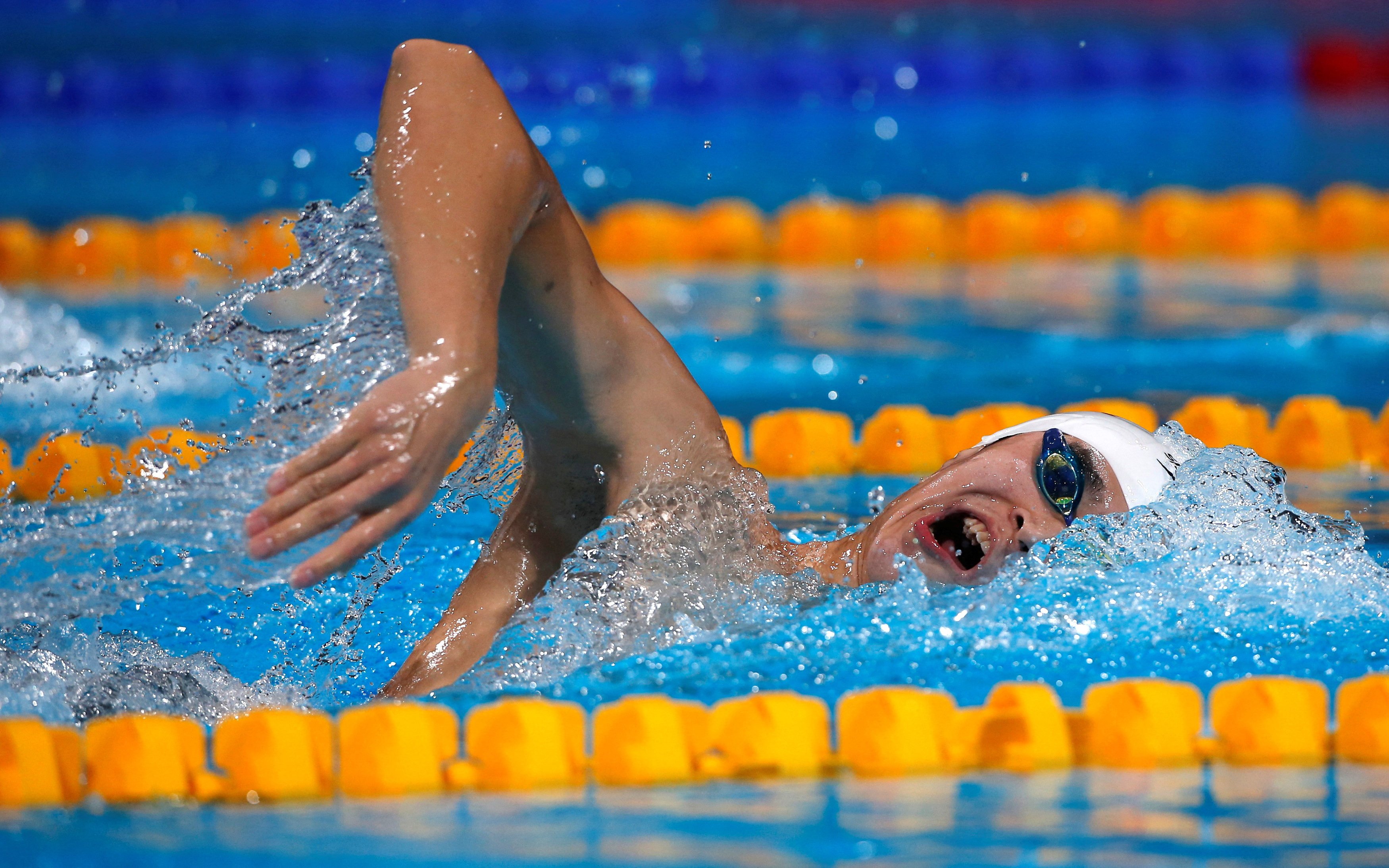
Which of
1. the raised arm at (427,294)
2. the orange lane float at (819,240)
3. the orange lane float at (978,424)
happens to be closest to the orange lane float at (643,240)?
the orange lane float at (819,240)

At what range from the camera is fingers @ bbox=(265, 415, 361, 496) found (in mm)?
1496

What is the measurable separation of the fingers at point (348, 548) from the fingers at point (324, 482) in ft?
0.14

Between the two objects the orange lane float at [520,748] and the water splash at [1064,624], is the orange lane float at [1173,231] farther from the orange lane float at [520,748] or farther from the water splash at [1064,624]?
the orange lane float at [520,748]

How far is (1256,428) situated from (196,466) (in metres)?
2.38

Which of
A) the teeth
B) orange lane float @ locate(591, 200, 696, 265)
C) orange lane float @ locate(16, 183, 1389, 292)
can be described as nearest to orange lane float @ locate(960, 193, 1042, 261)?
orange lane float @ locate(16, 183, 1389, 292)

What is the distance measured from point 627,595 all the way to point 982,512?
0.49 metres

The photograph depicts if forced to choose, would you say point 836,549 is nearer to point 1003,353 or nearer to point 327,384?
point 327,384

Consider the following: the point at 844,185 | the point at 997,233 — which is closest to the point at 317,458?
the point at 997,233

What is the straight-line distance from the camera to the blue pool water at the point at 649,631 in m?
1.66

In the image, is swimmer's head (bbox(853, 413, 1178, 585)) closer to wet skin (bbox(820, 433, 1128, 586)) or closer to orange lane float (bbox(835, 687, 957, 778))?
wet skin (bbox(820, 433, 1128, 586))

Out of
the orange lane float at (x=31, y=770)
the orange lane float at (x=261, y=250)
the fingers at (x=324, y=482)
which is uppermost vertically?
the orange lane float at (x=261, y=250)

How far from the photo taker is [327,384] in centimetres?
192

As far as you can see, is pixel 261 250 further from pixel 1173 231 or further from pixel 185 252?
pixel 1173 231

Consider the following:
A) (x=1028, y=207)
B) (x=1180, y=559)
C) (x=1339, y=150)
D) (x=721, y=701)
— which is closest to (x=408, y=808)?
(x=721, y=701)
